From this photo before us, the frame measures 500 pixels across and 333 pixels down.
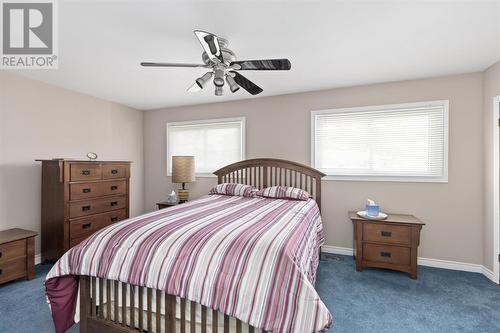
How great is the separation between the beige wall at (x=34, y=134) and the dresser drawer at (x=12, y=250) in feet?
1.98

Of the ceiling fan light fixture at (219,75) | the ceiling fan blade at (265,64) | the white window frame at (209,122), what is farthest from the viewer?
the white window frame at (209,122)

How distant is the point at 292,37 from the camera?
2139 millimetres

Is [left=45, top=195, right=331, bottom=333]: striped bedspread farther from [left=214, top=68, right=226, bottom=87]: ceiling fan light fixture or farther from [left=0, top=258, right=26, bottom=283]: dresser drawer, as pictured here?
[left=0, top=258, right=26, bottom=283]: dresser drawer

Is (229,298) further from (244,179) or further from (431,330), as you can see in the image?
(244,179)

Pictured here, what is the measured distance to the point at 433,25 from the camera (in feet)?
6.37

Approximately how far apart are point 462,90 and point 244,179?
A: 3246mm

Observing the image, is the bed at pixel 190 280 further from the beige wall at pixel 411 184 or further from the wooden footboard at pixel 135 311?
the beige wall at pixel 411 184

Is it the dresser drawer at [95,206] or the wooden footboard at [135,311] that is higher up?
the dresser drawer at [95,206]

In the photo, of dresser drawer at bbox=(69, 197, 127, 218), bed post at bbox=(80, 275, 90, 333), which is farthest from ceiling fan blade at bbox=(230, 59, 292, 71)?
dresser drawer at bbox=(69, 197, 127, 218)

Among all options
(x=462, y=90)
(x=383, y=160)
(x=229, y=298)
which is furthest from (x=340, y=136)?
(x=229, y=298)

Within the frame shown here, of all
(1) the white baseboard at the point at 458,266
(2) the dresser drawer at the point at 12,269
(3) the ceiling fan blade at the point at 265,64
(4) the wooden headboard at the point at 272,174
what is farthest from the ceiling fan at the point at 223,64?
(1) the white baseboard at the point at 458,266

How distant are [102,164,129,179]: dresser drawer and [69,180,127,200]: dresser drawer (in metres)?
0.09

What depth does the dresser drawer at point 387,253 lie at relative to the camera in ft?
9.00

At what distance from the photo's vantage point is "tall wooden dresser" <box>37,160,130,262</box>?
2.95 metres
